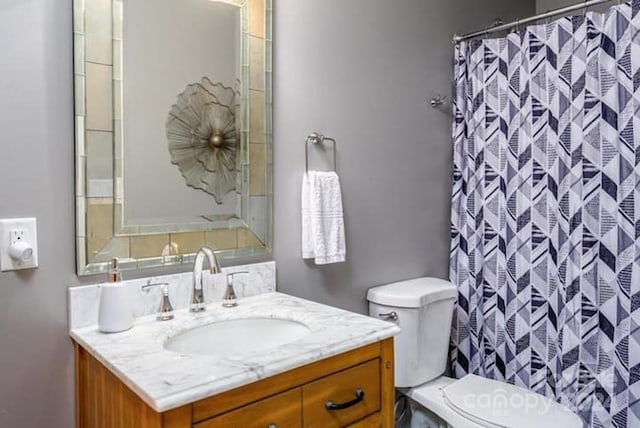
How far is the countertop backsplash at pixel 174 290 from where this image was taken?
1228mm

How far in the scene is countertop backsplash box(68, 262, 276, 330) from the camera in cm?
123

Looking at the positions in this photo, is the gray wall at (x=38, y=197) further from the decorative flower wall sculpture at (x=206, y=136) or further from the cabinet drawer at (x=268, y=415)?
the cabinet drawer at (x=268, y=415)

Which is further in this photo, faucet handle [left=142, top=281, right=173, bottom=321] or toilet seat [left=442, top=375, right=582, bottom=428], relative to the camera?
toilet seat [left=442, top=375, right=582, bottom=428]

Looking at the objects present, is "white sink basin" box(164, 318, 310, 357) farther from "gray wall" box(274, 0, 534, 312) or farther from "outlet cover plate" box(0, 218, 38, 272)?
"outlet cover plate" box(0, 218, 38, 272)

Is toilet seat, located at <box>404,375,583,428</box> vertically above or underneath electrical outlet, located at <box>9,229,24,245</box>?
underneath

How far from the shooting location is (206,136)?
147cm

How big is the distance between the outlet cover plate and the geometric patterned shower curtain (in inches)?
66.8

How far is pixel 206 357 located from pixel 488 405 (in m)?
1.14

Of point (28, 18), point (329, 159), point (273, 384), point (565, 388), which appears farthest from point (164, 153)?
point (565, 388)

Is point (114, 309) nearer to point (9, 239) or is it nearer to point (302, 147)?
point (9, 239)

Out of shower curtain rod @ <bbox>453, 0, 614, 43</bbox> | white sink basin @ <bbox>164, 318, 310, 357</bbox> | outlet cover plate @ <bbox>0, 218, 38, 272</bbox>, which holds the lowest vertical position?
white sink basin @ <bbox>164, 318, 310, 357</bbox>

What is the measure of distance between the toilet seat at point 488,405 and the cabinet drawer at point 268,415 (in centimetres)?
84

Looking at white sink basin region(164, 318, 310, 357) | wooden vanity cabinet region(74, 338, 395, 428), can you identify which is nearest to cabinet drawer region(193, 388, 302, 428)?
wooden vanity cabinet region(74, 338, 395, 428)

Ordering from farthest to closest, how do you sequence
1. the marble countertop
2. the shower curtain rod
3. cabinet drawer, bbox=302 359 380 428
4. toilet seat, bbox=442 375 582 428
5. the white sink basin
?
the shower curtain rod < toilet seat, bbox=442 375 582 428 < the white sink basin < cabinet drawer, bbox=302 359 380 428 < the marble countertop
